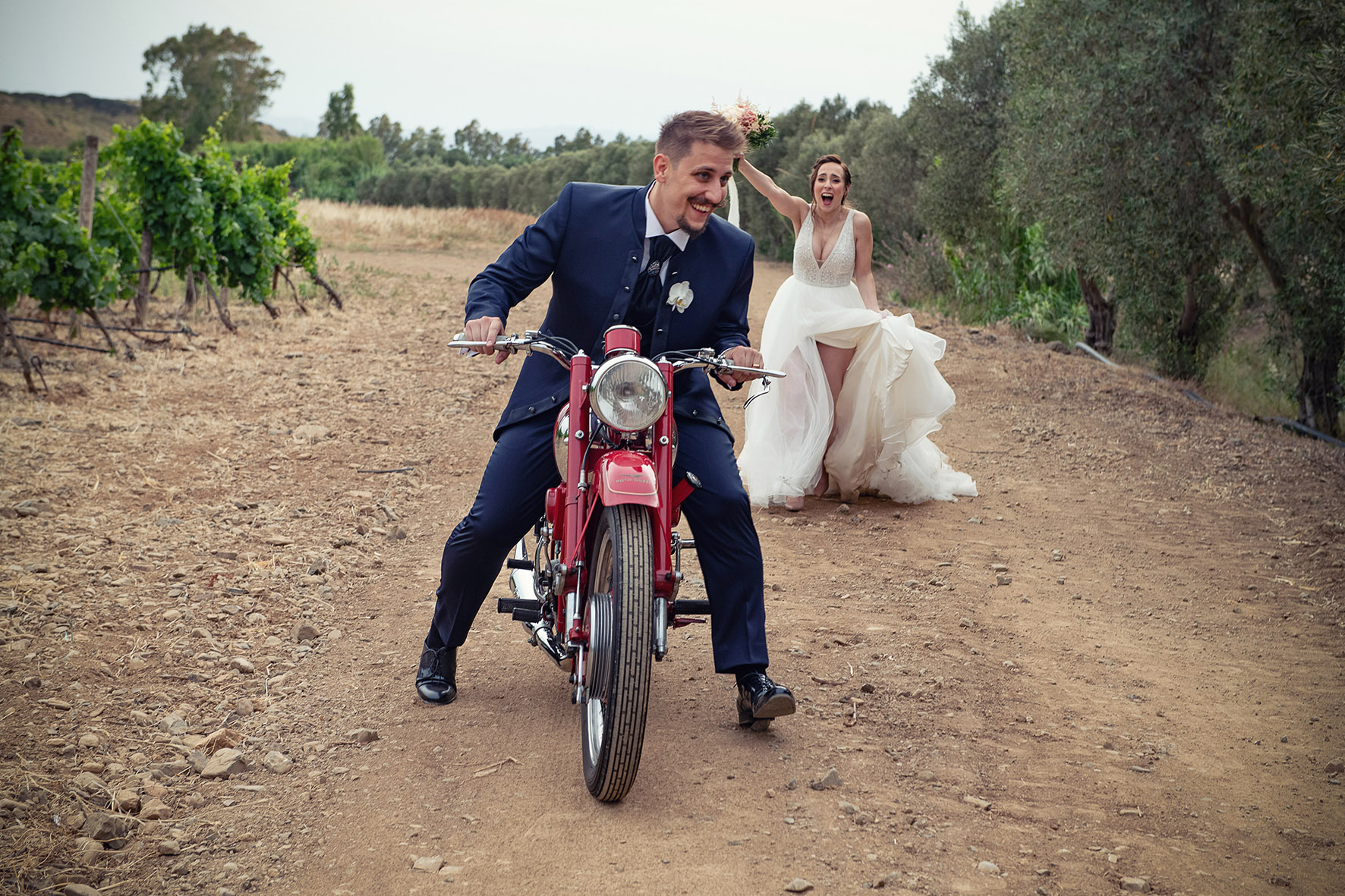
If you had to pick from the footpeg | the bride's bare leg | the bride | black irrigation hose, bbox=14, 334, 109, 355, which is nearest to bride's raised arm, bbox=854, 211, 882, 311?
the bride

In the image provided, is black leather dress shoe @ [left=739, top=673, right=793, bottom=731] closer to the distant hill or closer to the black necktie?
the black necktie

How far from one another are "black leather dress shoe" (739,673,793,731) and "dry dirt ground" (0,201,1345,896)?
0.27 feet

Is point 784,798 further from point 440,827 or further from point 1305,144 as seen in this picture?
point 1305,144

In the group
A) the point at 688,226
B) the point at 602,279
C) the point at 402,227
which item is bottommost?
the point at 602,279

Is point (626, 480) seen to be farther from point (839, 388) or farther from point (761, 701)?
point (839, 388)

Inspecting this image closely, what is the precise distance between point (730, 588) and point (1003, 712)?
1.32 metres

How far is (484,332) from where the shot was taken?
3.36 metres

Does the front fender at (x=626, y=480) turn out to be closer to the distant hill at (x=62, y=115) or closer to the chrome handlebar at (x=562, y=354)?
the chrome handlebar at (x=562, y=354)

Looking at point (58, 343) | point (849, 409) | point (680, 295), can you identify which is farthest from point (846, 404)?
point (58, 343)

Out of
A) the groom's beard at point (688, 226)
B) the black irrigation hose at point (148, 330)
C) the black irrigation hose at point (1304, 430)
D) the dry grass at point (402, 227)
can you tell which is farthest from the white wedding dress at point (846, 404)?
the dry grass at point (402, 227)

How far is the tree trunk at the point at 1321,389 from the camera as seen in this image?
1182 cm

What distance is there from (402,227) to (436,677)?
36.9 meters

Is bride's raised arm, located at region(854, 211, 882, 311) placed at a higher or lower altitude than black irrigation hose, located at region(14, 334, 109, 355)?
higher

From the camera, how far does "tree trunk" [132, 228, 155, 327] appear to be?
40.7 ft
